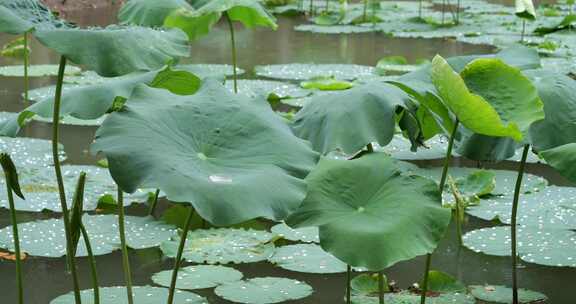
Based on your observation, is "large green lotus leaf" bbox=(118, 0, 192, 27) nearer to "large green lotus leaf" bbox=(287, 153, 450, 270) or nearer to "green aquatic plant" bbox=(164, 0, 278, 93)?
"green aquatic plant" bbox=(164, 0, 278, 93)

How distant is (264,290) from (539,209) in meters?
0.96

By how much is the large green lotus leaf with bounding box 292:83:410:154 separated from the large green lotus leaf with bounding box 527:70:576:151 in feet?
1.11

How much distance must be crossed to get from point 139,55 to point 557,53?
4439mm

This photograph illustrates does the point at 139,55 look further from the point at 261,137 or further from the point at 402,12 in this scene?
the point at 402,12

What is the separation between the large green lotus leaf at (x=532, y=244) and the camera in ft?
8.09

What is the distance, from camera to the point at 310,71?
5.12 m

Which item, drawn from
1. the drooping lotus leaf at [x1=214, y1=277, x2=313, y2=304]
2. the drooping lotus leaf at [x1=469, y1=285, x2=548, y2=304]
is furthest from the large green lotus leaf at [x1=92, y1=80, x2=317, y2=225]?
the drooping lotus leaf at [x1=469, y1=285, x2=548, y2=304]

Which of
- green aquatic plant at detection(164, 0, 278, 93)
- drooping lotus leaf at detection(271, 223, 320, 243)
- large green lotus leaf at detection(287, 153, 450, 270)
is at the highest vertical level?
large green lotus leaf at detection(287, 153, 450, 270)

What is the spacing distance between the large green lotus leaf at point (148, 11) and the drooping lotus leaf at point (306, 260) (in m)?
1.30

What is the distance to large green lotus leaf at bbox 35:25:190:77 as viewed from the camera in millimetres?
1600

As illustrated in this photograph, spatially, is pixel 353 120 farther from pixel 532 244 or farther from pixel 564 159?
pixel 532 244

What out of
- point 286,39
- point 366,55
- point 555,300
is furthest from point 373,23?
point 555,300

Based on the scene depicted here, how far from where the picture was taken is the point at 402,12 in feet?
26.9

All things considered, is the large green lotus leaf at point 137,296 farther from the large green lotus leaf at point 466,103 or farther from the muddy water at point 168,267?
the large green lotus leaf at point 466,103
